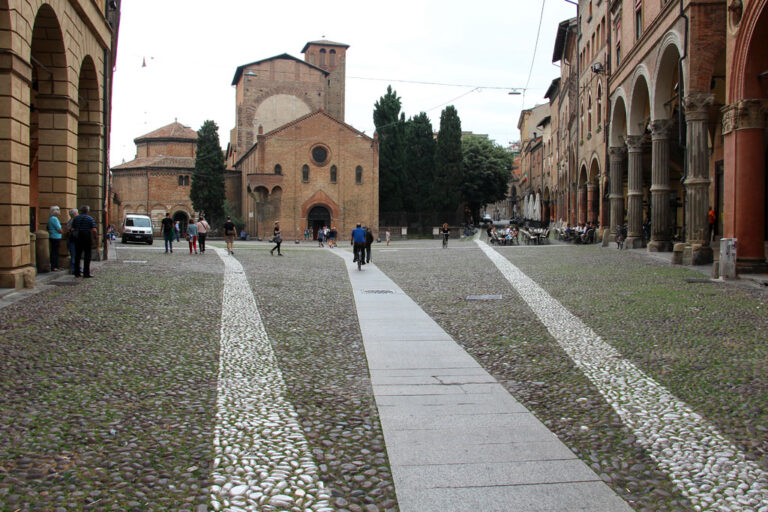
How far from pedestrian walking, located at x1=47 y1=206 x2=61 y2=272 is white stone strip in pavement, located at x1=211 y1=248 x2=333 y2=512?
888 cm

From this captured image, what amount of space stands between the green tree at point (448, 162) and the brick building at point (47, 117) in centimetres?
4254

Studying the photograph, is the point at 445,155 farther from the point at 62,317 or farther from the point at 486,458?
the point at 486,458

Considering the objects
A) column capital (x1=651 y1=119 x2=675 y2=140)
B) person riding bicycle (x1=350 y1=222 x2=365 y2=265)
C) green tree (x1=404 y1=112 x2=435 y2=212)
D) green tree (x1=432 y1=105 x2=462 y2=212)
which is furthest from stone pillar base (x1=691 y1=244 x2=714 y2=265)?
green tree (x1=404 y1=112 x2=435 y2=212)

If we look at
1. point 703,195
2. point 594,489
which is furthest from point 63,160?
point 703,195

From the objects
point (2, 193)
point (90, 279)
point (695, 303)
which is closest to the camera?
point (695, 303)

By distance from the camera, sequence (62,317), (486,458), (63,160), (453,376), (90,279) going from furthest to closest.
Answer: (63,160) → (90,279) → (62,317) → (453,376) → (486,458)

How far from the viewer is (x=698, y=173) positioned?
1622 cm

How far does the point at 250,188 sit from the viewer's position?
181 ft

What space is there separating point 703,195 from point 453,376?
1279cm

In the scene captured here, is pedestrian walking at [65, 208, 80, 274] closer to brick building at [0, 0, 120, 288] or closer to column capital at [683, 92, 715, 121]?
brick building at [0, 0, 120, 288]

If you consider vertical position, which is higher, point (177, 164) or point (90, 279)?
point (177, 164)

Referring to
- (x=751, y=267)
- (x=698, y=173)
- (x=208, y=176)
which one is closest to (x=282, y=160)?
(x=208, y=176)

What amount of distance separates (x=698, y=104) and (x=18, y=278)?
1544cm

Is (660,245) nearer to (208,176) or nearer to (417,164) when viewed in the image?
(417,164)
